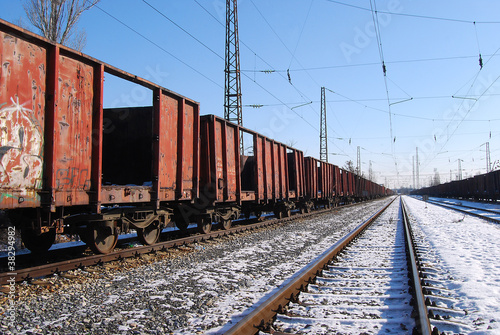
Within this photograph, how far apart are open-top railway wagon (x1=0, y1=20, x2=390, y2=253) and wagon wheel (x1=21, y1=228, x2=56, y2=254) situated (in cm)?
2

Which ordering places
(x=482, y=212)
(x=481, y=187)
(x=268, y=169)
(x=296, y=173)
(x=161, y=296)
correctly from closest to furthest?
(x=161, y=296) → (x=268, y=169) → (x=296, y=173) → (x=482, y=212) → (x=481, y=187)

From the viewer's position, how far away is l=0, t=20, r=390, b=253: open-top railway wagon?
4.76 m

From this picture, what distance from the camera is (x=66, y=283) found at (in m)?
5.00

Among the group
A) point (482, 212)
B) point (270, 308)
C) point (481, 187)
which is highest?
→ point (481, 187)

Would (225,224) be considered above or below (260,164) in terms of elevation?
below

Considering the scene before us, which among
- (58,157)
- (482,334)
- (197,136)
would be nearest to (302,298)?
(482,334)

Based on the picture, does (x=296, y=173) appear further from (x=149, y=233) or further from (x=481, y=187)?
(x=481, y=187)

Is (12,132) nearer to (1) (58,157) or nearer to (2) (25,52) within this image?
(1) (58,157)

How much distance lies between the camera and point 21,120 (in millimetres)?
4766

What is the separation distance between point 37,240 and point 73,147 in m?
2.28

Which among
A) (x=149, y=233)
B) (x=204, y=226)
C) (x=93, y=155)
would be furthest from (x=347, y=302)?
(x=204, y=226)

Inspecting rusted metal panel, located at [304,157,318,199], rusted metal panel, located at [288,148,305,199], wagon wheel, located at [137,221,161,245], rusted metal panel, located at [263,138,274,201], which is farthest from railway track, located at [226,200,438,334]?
rusted metal panel, located at [304,157,318,199]

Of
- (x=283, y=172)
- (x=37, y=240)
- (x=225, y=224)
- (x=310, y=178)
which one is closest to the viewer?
(x=37, y=240)

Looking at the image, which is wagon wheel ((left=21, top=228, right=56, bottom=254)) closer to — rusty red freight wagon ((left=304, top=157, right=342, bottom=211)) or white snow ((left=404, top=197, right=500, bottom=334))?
white snow ((left=404, top=197, right=500, bottom=334))
